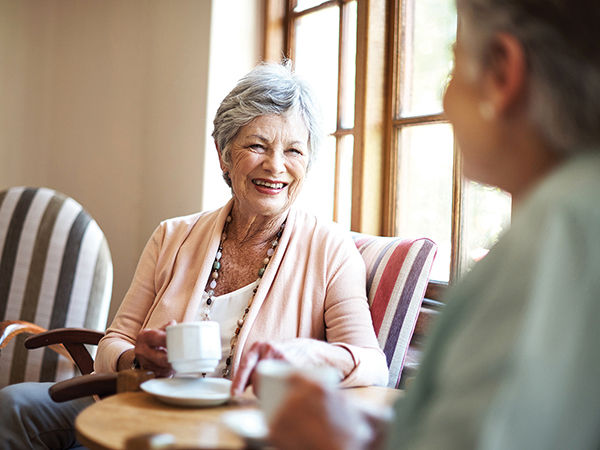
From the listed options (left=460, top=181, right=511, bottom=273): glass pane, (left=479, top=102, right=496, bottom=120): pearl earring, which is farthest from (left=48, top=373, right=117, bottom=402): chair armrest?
(left=460, top=181, right=511, bottom=273): glass pane

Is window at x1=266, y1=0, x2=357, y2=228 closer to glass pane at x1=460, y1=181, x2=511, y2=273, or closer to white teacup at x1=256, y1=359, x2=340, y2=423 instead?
glass pane at x1=460, y1=181, x2=511, y2=273

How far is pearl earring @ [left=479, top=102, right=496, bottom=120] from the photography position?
26.3 inches

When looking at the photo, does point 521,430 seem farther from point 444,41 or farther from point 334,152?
point 334,152

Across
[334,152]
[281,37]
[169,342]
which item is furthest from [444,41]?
[169,342]

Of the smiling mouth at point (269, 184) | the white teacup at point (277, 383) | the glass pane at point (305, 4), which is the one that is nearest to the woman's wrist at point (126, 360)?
the smiling mouth at point (269, 184)

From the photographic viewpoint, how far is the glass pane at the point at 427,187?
7.28 feet

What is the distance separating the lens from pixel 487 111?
0.68 m

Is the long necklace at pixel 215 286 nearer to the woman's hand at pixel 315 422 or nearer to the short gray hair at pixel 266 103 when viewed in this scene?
the short gray hair at pixel 266 103

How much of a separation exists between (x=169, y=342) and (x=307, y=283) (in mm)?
575

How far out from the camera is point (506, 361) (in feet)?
1.80

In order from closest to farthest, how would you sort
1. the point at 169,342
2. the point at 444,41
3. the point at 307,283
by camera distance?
the point at 169,342 → the point at 307,283 → the point at 444,41

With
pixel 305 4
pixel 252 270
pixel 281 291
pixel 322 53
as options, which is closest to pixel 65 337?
pixel 252 270

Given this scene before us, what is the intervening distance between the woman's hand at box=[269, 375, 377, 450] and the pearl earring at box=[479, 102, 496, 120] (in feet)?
1.13

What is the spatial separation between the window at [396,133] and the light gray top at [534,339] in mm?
1444
